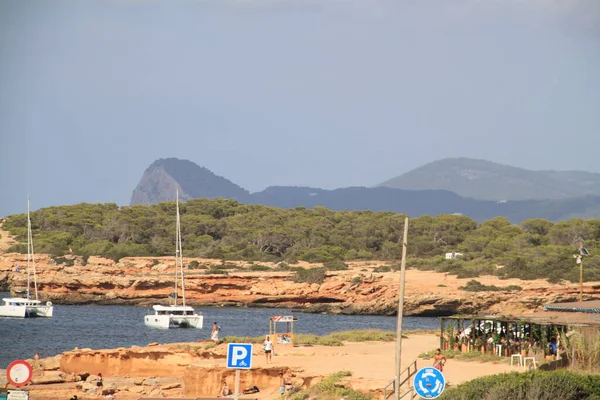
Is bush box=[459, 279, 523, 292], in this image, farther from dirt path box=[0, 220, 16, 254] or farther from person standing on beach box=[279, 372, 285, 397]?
person standing on beach box=[279, 372, 285, 397]

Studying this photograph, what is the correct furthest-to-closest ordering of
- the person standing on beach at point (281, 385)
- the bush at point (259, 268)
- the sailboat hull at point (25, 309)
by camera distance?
the bush at point (259, 268), the sailboat hull at point (25, 309), the person standing on beach at point (281, 385)

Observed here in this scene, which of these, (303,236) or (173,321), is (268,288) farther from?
(303,236)

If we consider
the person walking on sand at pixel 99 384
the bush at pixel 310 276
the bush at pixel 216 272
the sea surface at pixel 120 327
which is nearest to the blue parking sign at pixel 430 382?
the person walking on sand at pixel 99 384

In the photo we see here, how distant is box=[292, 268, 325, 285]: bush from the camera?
88.7 meters

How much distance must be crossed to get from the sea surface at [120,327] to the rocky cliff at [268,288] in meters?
1.65

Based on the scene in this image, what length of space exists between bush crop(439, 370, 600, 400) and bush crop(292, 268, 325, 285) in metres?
64.2

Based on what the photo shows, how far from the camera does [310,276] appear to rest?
8900cm

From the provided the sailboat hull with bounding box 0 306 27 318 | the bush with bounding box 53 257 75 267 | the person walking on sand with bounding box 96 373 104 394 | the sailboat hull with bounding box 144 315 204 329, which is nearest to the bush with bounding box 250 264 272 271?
the bush with bounding box 53 257 75 267

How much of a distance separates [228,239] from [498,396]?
91.4 m

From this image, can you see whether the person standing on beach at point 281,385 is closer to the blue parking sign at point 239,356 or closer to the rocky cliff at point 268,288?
the blue parking sign at point 239,356

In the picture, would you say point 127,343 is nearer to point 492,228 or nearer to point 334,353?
point 334,353

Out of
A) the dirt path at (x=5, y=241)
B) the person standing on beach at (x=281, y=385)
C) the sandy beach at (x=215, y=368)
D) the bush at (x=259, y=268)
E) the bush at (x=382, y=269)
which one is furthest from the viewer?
the dirt path at (x=5, y=241)

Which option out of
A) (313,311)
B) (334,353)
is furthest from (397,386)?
(313,311)

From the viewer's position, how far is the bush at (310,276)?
3492 inches
